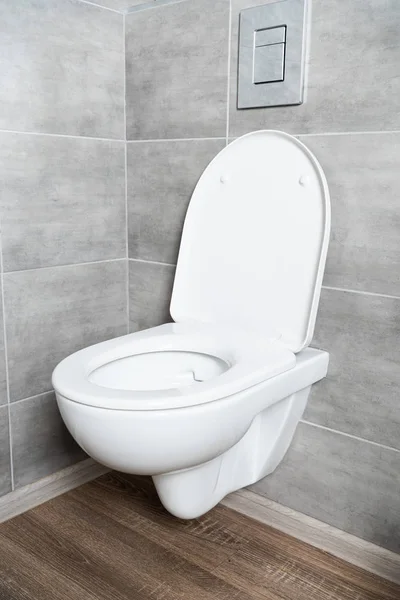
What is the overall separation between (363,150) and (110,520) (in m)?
1.02

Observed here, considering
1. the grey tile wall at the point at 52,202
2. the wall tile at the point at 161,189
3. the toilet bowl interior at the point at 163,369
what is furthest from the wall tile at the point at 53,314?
the toilet bowl interior at the point at 163,369

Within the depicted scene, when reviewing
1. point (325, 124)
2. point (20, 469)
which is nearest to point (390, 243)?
point (325, 124)

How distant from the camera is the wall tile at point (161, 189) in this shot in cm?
150

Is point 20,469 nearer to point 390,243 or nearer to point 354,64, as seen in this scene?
point 390,243

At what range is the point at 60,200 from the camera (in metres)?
1.49

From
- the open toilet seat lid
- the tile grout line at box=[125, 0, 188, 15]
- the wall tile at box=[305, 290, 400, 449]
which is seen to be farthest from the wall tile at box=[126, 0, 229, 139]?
the wall tile at box=[305, 290, 400, 449]

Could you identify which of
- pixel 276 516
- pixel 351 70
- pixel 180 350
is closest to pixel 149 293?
pixel 180 350

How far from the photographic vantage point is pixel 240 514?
1.46 metres

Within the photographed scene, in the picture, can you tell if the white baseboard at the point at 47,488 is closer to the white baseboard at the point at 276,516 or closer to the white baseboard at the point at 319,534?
the white baseboard at the point at 276,516

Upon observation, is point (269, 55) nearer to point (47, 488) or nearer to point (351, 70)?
point (351, 70)

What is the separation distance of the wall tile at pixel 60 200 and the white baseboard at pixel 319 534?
29.7 inches

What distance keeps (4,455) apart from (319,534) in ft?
2.53

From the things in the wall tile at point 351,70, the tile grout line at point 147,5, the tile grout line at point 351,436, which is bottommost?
the tile grout line at point 351,436

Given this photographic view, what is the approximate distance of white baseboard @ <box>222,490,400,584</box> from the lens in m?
1.25
